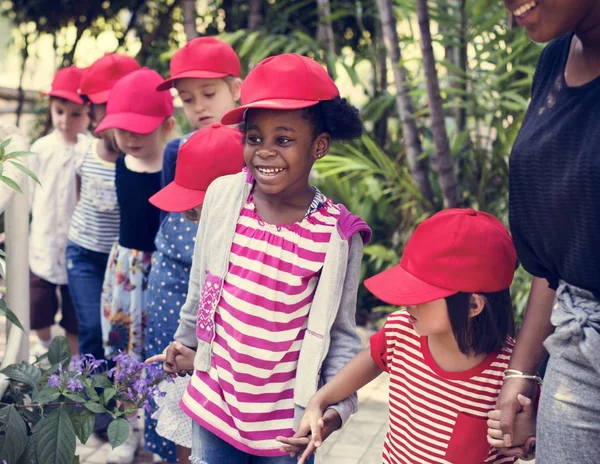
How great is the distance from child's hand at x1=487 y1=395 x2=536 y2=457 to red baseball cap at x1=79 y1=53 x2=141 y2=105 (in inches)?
112

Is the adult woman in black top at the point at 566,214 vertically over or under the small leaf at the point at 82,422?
over

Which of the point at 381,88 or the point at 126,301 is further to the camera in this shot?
the point at 381,88

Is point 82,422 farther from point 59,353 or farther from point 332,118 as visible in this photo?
point 332,118

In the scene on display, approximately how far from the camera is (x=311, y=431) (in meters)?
2.12

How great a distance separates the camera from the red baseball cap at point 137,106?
3591mm

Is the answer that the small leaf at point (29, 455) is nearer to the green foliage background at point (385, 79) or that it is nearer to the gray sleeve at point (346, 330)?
the gray sleeve at point (346, 330)

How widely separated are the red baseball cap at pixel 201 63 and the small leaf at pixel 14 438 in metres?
1.62

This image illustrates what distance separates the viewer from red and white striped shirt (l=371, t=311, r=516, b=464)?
80.4 inches

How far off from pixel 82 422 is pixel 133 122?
1.45 metres

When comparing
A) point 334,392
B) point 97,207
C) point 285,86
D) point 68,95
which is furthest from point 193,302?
point 68,95

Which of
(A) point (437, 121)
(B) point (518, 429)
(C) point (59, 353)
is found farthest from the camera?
(A) point (437, 121)

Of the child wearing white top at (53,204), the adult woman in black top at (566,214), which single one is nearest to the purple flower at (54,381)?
the adult woman in black top at (566,214)

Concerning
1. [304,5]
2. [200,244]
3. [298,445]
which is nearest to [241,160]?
[200,244]

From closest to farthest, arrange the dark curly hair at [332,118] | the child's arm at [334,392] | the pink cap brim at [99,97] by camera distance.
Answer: the child's arm at [334,392], the dark curly hair at [332,118], the pink cap brim at [99,97]
